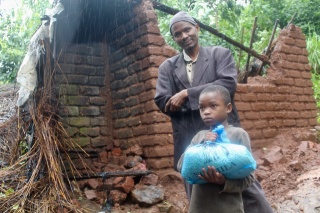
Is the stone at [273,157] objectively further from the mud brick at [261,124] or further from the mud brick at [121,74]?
the mud brick at [121,74]

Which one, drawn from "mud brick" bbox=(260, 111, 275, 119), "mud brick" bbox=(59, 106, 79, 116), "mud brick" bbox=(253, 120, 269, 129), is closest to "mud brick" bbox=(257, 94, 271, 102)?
"mud brick" bbox=(260, 111, 275, 119)

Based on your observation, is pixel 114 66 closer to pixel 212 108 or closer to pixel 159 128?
pixel 159 128

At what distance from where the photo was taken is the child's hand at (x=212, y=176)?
1.69 metres

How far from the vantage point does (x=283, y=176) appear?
4273 mm

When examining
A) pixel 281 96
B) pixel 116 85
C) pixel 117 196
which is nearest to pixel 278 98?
pixel 281 96

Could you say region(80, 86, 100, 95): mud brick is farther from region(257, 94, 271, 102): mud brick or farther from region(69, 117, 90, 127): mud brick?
region(257, 94, 271, 102): mud brick

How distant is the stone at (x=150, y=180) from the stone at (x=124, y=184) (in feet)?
0.39

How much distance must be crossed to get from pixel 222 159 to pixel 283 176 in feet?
9.51

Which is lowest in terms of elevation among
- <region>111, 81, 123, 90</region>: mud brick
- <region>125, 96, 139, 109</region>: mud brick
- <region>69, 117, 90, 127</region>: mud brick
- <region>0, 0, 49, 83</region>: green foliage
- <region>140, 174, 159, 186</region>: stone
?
<region>140, 174, 159, 186</region>: stone

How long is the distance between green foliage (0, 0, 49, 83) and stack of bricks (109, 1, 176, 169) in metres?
3.07

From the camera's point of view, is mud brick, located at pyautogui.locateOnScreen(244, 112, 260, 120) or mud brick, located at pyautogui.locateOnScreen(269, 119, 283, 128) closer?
mud brick, located at pyautogui.locateOnScreen(244, 112, 260, 120)

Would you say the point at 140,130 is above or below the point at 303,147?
above

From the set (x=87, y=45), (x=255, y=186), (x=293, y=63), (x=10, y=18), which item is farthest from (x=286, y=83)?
(x=10, y=18)

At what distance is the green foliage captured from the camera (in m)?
7.93
